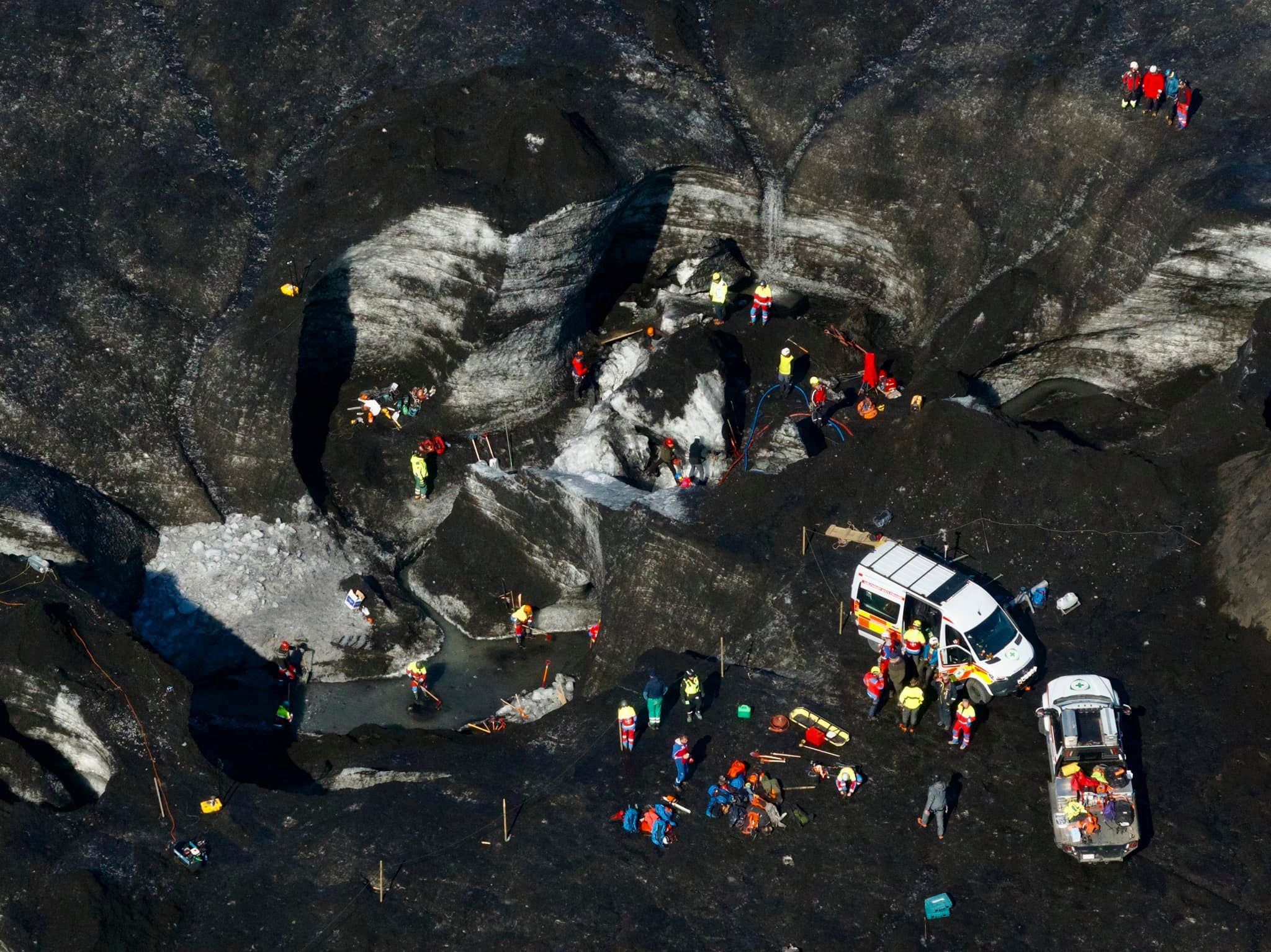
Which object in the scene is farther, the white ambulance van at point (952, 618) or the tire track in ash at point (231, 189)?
the tire track in ash at point (231, 189)

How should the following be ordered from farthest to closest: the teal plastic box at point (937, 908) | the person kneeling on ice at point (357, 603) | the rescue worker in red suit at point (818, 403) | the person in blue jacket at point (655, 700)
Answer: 1. the rescue worker in red suit at point (818, 403)
2. the person kneeling on ice at point (357, 603)
3. the person in blue jacket at point (655, 700)
4. the teal plastic box at point (937, 908)

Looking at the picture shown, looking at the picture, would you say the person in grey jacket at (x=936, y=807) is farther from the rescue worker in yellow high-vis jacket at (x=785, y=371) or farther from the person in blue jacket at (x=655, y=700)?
the rescue worker in yellow high-vis jacket at (x=785, y=371)

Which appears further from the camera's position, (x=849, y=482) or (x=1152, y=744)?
(x=849, y=482)

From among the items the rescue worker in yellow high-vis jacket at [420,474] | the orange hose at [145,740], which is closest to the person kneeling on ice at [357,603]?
the rescue worker in yellow high-vis jacket at [420,474]

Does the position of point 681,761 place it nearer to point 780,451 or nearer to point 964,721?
point 964,721

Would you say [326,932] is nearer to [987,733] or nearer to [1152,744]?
[987,733]

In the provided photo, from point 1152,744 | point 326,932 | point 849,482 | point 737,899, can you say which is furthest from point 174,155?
point 1152,744

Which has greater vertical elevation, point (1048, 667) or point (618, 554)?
point (618, 554)
